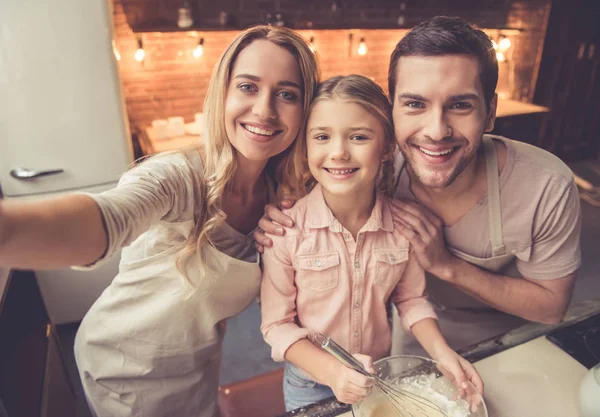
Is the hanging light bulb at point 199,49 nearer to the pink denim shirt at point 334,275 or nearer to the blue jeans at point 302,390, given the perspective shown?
Result: the pink denim shirt at point 334,275

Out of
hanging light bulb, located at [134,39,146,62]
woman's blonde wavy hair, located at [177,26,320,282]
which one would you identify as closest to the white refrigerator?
hanging light bulb, located at [134,39,146,62]

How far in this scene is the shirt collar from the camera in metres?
1.11

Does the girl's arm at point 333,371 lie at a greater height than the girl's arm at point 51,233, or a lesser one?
lesser

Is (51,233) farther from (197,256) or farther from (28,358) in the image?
(28,358)

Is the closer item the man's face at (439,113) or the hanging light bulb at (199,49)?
the man's face at (439,113)

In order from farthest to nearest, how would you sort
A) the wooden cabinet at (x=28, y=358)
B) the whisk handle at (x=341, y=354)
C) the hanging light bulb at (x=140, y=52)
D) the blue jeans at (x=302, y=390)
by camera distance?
1. the hanging light bulb at (x=140, y=52)
2. the wooden cabinet at (x=28, y=358)
3. the blue jeans at (x=302, y=390)
4. the whisk handle at (x=341, y=354)

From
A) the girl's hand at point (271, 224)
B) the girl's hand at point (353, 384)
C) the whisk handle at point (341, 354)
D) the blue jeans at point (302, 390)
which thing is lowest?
the blue jeans at point (302, 390)

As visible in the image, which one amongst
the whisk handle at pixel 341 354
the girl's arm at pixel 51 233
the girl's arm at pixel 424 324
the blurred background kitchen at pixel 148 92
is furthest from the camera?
the blurred background kitchen at pixel 148 92

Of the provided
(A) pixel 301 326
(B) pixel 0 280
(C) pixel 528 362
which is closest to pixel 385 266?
(A) pixel 301 326

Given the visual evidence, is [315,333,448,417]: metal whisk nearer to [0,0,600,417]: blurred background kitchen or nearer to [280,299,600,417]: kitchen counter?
[280,299,600,417]: kitchen counter

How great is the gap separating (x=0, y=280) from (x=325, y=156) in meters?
1.15

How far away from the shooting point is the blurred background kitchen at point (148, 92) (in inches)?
68.6

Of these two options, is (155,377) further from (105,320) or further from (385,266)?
(385,266)

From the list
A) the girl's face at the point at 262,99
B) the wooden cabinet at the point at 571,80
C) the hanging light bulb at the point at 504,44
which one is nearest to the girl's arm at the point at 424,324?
the girl's face at the point at 262,99
